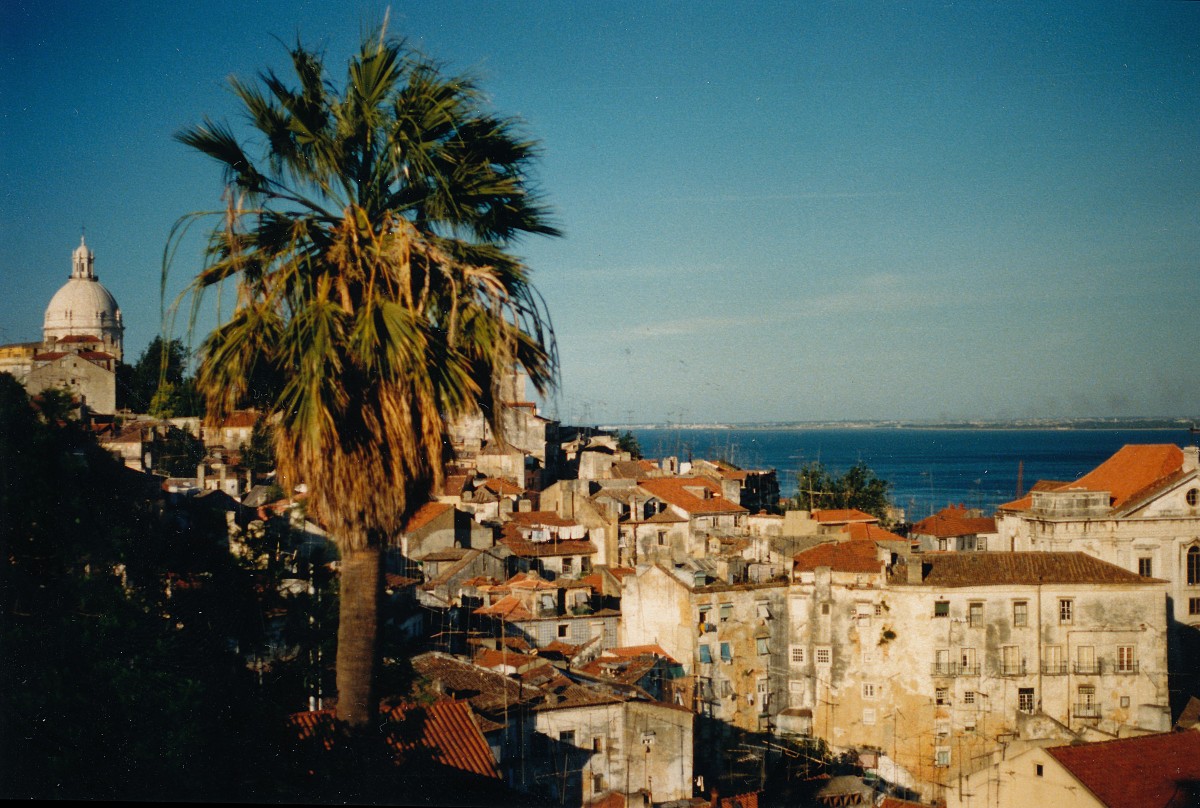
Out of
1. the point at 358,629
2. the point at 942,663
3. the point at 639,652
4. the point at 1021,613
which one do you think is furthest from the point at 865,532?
the point at 358,629

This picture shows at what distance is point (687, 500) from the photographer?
107 feet

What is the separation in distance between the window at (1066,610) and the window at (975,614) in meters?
Result: 1.60

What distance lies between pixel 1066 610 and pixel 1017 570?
1193mm

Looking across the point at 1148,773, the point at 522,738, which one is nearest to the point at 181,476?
the point at 522,738

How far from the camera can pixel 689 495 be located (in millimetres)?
33594

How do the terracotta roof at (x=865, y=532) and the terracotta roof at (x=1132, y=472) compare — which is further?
the terracotta roof at (x=865, y=532)

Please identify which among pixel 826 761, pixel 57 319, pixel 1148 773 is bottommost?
pixel 826 761

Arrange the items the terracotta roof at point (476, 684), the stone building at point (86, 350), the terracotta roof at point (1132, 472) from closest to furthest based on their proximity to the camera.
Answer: the terracotta roof at point (476, 684) < the stone building at point (86, 350) < the terracotta roof at point (1132, 472)

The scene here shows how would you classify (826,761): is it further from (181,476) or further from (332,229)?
(332,229)

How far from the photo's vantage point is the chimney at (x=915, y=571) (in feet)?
66.2

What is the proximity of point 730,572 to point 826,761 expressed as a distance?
4566mm

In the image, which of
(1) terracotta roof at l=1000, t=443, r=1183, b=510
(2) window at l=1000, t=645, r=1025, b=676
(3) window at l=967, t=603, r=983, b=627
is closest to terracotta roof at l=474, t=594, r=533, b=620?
(3) window at l=967, t=603, r=983, b=627

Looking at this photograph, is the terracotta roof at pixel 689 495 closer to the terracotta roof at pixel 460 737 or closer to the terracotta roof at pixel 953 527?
the terracotta roof at pixel 953 527

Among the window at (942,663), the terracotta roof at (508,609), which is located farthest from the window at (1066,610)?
the terracotta roof at (508,609)
